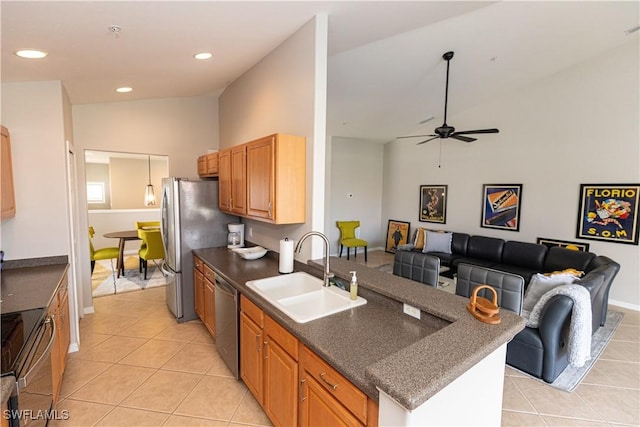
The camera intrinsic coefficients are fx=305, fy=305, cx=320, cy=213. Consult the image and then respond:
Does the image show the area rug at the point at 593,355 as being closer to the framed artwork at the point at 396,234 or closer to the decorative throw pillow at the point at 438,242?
the decorative throw pillow at the point at 438,242

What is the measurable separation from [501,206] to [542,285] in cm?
313

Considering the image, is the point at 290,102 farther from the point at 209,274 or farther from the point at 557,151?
the point at 557,151

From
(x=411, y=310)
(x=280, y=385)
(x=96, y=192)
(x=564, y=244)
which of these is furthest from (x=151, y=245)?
(x=564, y=244)

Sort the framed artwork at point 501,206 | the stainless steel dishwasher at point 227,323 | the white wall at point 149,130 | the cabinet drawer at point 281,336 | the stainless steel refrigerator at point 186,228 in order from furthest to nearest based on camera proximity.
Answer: the framed artwork at point 501,206 → the white wall at point 149,130 → the stainless steel refrigerator at point 186,228 → the stainless steel dishwasher at point 227,323 → the cabinet drawer at point 281,336

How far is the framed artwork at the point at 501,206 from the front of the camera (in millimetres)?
5570

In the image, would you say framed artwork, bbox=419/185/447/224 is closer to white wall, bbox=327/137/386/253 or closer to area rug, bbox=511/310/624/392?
white wall, bbox=327/137/386/253

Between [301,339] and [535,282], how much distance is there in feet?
9.14

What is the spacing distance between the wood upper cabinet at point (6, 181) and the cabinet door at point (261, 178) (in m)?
1.82

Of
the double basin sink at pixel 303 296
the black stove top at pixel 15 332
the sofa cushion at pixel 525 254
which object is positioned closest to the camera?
the black stove top at pixel 15 332

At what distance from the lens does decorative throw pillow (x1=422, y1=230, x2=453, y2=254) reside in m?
6.02

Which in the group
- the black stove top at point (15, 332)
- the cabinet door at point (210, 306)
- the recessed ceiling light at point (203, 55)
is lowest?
the cabinet door at point (210, 306)

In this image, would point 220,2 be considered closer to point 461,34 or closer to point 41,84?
point 41,84

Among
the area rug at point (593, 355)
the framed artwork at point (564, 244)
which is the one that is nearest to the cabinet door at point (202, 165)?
the area rug at point (593, 355)

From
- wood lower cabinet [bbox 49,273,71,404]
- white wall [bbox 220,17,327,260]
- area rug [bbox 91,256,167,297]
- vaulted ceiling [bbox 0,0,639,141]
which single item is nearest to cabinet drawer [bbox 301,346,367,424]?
white wall [bbox 220,17,327,260]
